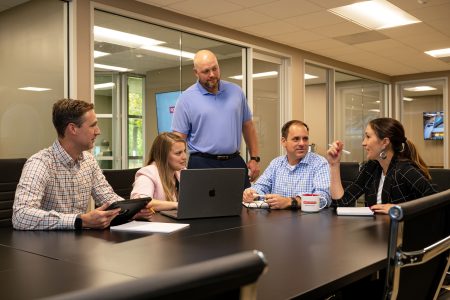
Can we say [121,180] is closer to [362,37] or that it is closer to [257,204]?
[257,204]

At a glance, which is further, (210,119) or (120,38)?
(120,38)

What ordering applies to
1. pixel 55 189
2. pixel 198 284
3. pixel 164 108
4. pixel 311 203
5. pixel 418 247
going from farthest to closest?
pixel 164 108 → pixel 311 203 → pixel 55 189 → pixel 418 247 → pixel 198 284

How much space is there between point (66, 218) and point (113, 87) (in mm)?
2881

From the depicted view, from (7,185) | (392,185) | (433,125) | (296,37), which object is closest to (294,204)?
(392,185)

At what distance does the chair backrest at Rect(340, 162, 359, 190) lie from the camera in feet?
10.7

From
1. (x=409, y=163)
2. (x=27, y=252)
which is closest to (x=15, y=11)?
(x=27, y=252)

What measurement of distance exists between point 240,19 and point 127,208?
3664 mm

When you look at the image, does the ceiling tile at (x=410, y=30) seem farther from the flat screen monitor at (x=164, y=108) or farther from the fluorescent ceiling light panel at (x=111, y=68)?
the fluorescent ceiling light panel at (x=111, y=68)

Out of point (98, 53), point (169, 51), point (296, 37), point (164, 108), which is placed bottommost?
point (164, 108)

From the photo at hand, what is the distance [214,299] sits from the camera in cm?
49

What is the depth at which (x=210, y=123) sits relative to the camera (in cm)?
338

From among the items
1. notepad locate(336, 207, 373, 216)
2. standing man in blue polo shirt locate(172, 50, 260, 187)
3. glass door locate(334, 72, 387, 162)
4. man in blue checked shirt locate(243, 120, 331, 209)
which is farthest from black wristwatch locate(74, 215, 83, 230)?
glass door locate(334, 72, 387, 162)

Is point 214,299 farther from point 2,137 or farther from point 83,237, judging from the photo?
point 2,137

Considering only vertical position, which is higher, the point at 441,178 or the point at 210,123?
the point at 210,123
